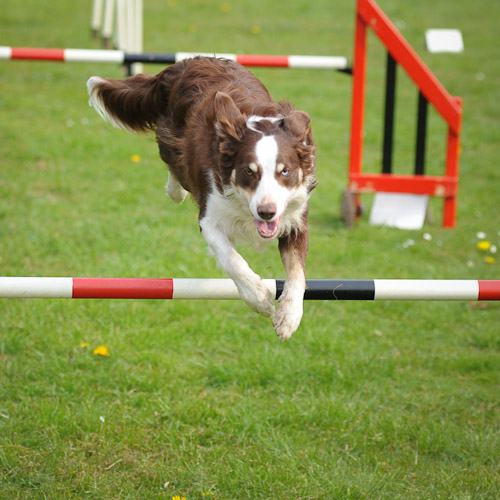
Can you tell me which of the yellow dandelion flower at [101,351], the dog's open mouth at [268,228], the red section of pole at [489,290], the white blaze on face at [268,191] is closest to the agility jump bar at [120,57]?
the yellow dandelion flower at [101,351]

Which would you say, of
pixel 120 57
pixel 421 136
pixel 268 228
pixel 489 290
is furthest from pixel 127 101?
pixel 421 136

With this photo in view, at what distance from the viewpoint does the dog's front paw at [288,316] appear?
314 cm

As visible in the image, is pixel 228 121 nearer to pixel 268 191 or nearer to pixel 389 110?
pixel 268 191

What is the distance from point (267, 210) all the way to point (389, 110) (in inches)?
161

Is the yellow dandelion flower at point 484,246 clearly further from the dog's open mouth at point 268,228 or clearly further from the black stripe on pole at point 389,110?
the dog's open mouth at point 268,228

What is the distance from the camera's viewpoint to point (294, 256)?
3.47m

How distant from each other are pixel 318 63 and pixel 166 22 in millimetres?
8444

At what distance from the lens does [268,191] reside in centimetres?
303

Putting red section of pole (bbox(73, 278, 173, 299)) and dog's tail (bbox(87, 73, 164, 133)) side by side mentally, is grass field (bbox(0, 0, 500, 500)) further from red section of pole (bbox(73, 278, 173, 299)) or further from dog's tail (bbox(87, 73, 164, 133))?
dog's tail (bbox(87, 73, 164, 133))

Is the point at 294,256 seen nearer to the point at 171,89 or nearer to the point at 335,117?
the point at 171,89

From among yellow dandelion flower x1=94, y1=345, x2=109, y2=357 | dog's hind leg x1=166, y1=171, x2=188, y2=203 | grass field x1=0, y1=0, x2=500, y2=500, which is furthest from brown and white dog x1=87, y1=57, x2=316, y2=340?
yellow dandelion flower x1=94, y1=345, x2=109, y2=357

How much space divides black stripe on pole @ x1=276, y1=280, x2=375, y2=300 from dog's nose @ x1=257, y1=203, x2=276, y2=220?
32cm

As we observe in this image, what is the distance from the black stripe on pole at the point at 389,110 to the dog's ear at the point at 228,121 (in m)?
3.66

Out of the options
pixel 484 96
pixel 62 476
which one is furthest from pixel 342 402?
pixel 484 96
